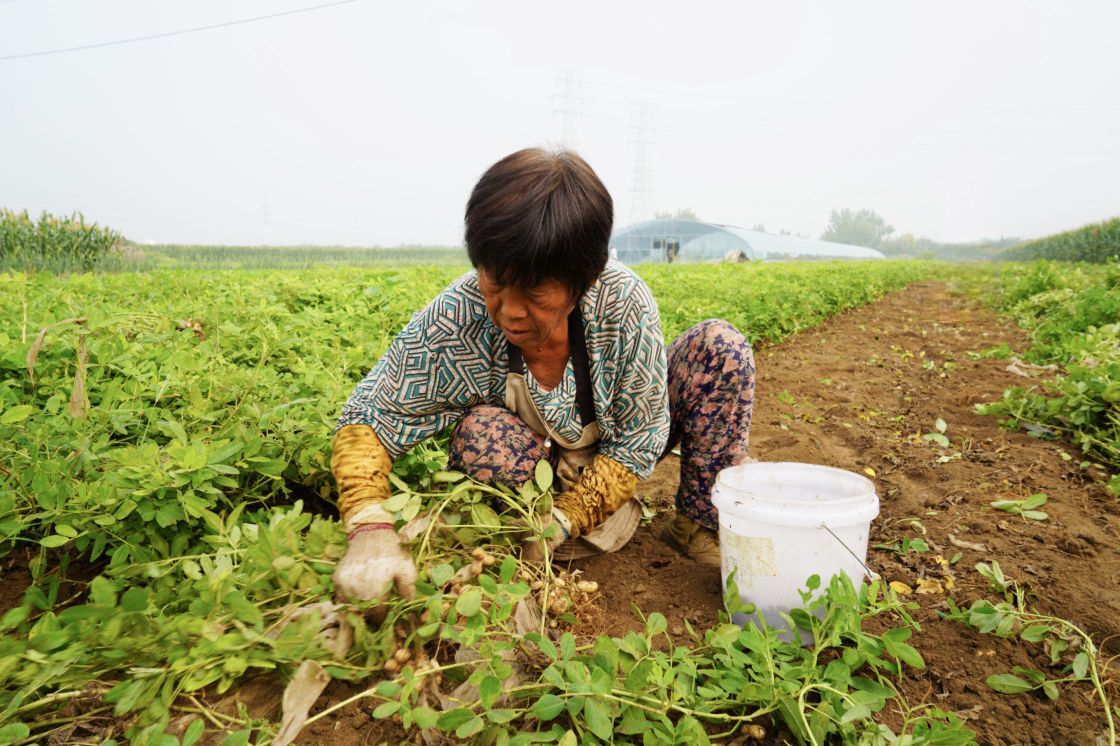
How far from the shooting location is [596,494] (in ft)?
6.18

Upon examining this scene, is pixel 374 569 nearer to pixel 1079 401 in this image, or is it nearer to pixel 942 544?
pixel 942 544

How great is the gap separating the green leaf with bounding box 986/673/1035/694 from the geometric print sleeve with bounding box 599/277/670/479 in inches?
35.8

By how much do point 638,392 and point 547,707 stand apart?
93cm

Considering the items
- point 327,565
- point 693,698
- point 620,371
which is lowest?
point 693,698

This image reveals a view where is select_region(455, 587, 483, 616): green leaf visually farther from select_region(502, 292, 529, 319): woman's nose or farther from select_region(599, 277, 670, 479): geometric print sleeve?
select_region(599, 277, 670, 479): geometric print sleeve

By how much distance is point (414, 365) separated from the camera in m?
1.78

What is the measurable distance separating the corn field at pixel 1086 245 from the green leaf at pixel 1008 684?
2618cm

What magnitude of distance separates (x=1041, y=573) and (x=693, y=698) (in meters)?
1.21

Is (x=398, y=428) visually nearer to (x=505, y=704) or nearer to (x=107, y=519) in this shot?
(x=107, y=519)

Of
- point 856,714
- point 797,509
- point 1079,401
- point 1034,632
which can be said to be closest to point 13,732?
point 856,714

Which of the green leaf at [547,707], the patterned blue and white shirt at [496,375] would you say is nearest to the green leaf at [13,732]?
the green leaf at [547,707]

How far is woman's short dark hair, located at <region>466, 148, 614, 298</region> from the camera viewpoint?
1.41 metres

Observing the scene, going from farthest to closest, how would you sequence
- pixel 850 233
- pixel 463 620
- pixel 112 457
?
pixel 850 233, pixel 112 457, pixel 463 620

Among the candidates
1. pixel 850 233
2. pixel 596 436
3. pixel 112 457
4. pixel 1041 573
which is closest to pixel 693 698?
pixel 596 436
